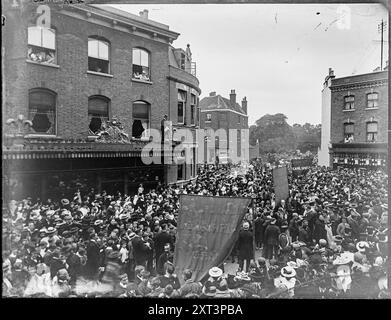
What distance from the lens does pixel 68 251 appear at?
6254 mm

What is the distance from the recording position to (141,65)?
315 inches

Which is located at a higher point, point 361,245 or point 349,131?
point 349,131

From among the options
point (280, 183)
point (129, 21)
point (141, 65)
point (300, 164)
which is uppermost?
point (129, 21)

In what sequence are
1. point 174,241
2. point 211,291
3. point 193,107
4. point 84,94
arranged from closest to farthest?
point 211,291
point 174,241
point 84,94
point 193,107

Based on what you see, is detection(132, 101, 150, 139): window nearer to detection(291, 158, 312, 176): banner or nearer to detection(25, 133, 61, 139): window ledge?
detection(25, 133, 61, 139): window ledge

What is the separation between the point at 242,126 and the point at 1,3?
531cm

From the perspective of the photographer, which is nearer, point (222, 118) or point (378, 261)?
point (378, 261)

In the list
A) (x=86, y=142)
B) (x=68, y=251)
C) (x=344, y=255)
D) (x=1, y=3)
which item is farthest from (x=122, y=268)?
(x=1, y=3)

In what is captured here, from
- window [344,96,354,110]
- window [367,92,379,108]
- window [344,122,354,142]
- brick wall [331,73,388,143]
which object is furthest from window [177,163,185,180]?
window [367,92,379,108]

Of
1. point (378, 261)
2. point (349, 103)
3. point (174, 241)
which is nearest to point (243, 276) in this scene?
point (174, 241)

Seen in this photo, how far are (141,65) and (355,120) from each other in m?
5.38

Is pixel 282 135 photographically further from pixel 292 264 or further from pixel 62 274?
pixel 62 274

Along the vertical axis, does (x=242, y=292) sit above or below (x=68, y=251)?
below

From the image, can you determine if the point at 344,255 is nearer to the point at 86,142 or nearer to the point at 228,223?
the point at 228,223
